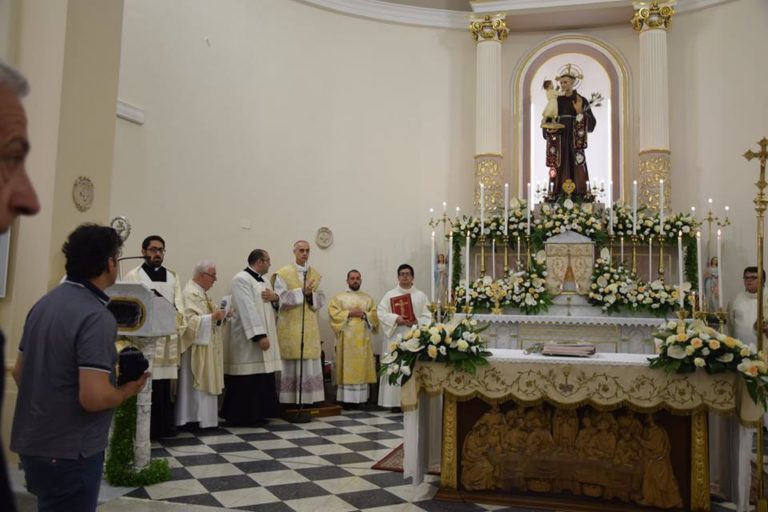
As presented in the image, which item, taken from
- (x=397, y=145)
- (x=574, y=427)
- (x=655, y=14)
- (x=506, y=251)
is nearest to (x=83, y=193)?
(x=574, y=427)

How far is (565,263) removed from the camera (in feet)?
26.8

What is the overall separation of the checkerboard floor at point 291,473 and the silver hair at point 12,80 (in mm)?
3730

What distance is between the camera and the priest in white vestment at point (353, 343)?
846 cm

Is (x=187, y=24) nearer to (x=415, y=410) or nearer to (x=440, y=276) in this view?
(x=440, y=276)

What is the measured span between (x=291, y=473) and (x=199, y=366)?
81.7 inches

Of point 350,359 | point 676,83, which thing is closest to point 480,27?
point 676,83

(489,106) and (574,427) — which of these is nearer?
(574,427)

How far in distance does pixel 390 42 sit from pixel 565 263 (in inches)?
180

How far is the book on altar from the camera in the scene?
8469 mm

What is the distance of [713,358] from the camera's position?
4.27m

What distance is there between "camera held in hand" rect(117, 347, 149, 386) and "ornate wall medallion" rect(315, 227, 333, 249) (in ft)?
23.2

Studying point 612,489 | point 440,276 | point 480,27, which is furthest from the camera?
point 480,27

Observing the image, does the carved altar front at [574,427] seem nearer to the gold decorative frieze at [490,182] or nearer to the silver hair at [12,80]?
the silver hair at [12,80]

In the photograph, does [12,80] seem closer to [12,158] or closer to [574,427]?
[12,158]
